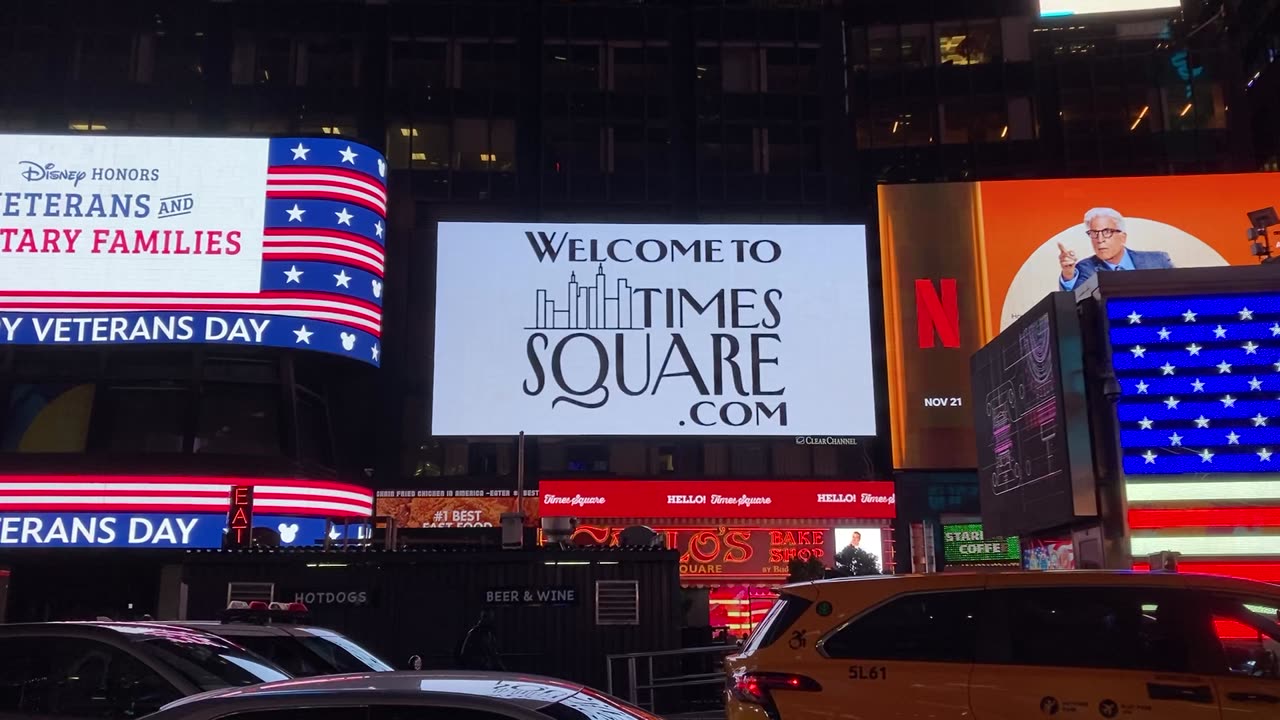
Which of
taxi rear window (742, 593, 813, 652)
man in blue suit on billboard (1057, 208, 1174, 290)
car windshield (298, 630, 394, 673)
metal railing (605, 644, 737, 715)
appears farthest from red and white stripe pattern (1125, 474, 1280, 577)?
man in blue suit on billboard (1057, 208, 1174, 290)

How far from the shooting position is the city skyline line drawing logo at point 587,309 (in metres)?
37.2

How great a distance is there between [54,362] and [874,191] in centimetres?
2917

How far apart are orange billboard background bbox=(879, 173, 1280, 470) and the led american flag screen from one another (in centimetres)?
2308

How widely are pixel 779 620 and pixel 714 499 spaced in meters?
28.5

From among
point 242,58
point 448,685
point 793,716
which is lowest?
point 793,716

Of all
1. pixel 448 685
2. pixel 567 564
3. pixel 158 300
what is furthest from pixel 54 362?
pixel 448 685

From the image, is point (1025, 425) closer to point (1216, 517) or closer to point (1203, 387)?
point (1203, 387)

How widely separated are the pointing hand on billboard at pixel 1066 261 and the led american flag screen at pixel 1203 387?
24626 millimetres

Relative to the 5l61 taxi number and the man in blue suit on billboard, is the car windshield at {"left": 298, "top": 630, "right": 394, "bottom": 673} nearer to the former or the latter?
the 5l61 taxi number

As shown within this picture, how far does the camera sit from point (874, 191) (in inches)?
1694

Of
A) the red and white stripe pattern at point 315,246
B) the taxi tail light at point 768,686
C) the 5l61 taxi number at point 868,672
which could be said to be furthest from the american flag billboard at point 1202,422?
the red and white stripe pattern at point 315,246

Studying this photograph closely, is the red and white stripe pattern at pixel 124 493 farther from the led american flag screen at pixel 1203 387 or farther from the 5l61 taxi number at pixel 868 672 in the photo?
the 5l61 taxi number at pixel 868 672

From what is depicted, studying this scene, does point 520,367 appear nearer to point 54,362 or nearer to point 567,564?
point 54,362

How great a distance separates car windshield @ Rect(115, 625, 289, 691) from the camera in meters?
7.39
